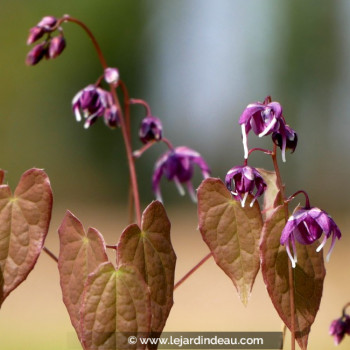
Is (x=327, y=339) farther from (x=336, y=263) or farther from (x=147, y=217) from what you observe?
(x=336, y=263)

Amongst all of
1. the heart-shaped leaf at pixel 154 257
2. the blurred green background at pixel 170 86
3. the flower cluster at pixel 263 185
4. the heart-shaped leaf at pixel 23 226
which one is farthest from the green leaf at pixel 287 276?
the blurred green background at pixel 170 86

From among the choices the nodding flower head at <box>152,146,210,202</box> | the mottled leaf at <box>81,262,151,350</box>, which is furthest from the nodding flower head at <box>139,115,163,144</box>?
the mottled leaf at <box>81,262,151,350</box>

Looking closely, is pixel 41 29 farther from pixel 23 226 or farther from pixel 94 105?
pixel 23 226

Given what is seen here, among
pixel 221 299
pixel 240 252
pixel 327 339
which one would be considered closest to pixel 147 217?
pixel 240 252

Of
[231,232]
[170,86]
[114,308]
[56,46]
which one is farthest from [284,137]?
[170,86]
